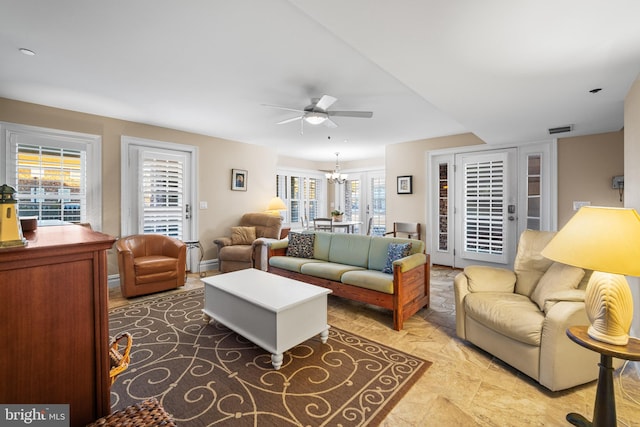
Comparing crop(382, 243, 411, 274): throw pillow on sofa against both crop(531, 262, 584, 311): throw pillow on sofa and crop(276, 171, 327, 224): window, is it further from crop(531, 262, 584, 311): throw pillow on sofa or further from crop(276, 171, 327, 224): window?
crop(276, 171, 327, 224): window

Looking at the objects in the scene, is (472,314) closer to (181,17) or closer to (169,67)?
(181,17)

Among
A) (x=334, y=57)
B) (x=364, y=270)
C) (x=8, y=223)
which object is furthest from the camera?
(x=364, y=270)

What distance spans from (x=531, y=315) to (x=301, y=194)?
20.6 ft

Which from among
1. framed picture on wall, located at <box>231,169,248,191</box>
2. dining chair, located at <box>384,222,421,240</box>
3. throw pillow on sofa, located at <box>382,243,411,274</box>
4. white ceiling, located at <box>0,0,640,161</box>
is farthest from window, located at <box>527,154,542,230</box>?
framed picture on wall, located at <box>231,169,248,191</box>

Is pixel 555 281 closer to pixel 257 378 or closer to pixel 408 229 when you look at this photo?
pixel 257 378

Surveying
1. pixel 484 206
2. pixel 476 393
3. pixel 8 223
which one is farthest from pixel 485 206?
pixel 8 223

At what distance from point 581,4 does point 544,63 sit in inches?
26.7

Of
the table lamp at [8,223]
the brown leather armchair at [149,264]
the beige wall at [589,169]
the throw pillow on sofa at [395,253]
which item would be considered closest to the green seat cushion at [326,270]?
the throw pillow on sofa at [395,253]

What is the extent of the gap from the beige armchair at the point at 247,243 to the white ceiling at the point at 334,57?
2.12 meters

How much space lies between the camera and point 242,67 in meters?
2.63

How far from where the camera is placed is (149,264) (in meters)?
3.77

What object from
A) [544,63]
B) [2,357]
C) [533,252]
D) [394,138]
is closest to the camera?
[2,357]

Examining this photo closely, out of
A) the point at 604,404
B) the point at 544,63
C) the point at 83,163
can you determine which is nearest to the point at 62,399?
the point at 604,404

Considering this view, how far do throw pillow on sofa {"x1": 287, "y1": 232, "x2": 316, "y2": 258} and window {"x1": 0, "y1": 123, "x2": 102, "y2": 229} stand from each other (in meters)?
2.76
